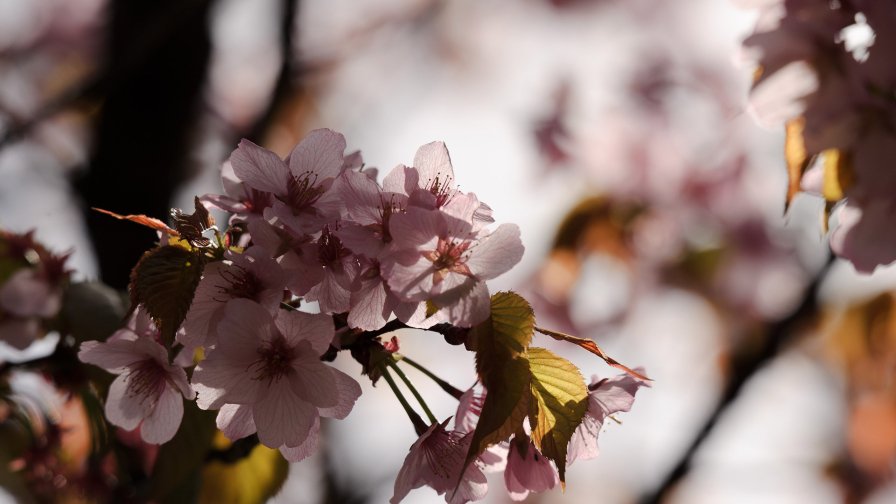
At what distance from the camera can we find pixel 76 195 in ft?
5.13

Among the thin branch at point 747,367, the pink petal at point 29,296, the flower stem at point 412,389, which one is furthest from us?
the thin branch at point 747,367

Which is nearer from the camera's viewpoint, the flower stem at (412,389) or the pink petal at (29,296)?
the flower stem at (412,389)

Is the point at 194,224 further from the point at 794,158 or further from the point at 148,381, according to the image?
the point at 794,158

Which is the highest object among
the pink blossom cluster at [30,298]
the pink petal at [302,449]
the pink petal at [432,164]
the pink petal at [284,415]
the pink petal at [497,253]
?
the pink petal at [432,164]

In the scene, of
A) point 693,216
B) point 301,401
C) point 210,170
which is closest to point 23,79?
point 210,170

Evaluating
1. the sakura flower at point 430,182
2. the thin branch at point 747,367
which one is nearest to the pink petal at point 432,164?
the sakura flower at point 430,182

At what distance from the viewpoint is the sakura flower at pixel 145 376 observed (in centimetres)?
64

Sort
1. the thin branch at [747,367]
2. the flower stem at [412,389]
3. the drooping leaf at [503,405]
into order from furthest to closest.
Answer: the thin branch at [747,367] → the flower stem at [412,389] → the drooping leaf at [503,405]

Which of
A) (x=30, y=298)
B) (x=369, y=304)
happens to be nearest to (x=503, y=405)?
(x=369, y=304)

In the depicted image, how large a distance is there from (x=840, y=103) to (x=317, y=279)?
0.49 metres

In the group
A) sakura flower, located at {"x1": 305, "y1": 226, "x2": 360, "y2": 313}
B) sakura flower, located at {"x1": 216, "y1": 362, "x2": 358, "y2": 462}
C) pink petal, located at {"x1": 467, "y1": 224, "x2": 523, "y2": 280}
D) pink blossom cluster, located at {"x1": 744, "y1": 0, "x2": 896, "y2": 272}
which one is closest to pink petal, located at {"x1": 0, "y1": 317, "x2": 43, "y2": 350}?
sakura flower, located at {"x1": 216, "y1": 362, "x2": 358, "y2": 462}

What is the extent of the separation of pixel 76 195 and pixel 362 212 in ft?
3.97

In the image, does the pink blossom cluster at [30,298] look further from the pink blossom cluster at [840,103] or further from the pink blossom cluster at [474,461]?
the pink blossom cluster at [840,103]

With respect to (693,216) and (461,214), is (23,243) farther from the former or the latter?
(693,216)
